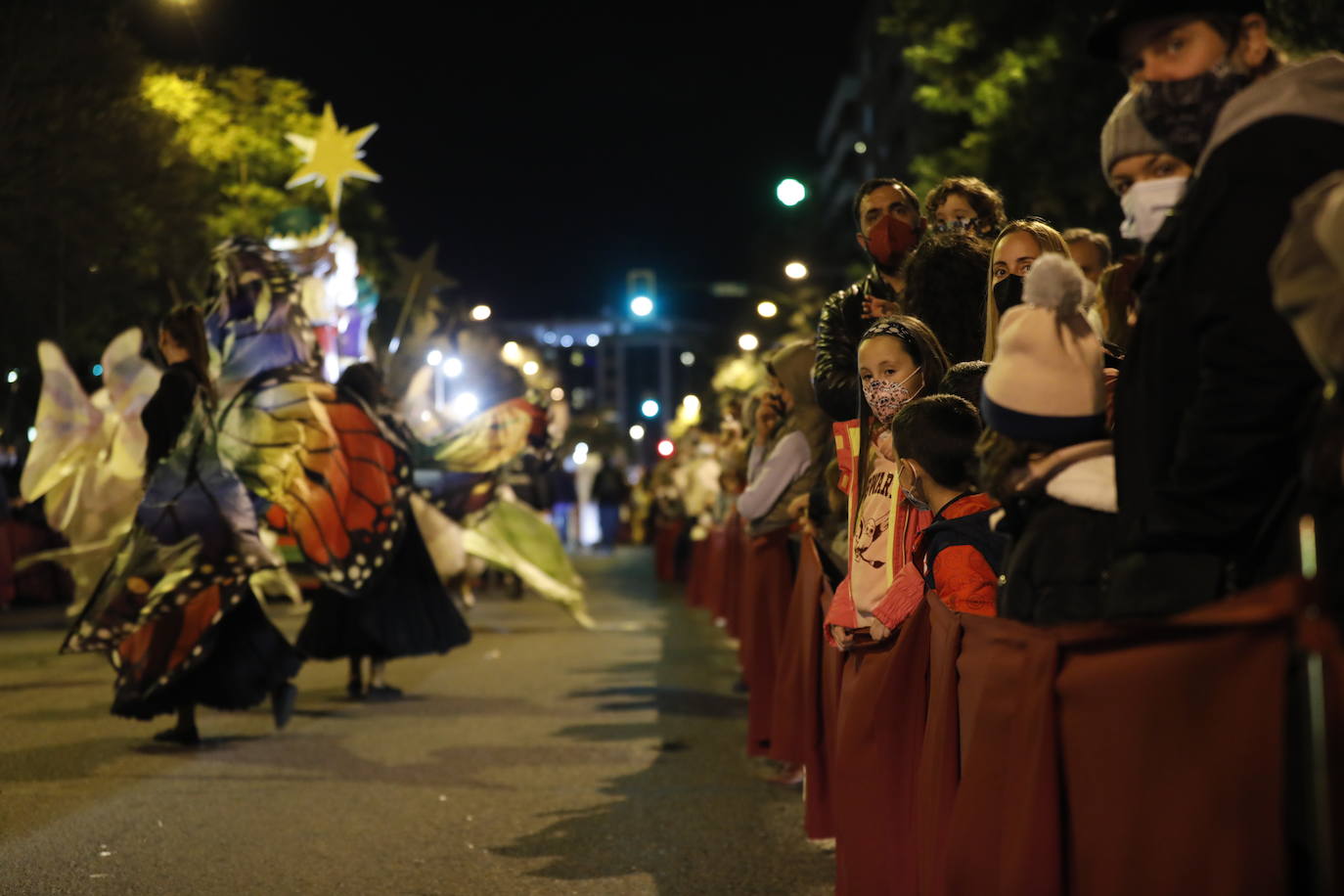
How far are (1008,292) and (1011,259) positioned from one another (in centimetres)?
11

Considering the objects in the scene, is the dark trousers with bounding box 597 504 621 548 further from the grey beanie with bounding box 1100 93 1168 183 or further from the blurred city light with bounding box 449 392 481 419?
the grey beanie with bounding box 1100 93 1168 183

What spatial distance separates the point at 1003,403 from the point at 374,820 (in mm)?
4123

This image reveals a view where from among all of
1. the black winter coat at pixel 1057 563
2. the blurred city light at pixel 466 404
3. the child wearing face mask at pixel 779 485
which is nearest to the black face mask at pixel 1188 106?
the black winter coat at pixel 1057 563

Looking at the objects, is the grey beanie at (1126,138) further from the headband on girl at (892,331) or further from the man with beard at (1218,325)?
the headband on girl at (892,331)

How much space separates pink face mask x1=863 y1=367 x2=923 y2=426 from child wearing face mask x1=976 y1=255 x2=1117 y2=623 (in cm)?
171

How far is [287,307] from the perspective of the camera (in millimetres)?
9664

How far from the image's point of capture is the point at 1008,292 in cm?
515

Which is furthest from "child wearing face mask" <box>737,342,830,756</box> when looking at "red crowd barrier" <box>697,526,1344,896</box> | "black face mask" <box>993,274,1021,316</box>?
"red crowd barrier" <box>697,526,1344,896</box>

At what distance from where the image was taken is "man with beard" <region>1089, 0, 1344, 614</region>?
2.79 metres

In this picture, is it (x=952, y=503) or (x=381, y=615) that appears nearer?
(x=952, y=503)

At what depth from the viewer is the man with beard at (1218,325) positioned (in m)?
2.79

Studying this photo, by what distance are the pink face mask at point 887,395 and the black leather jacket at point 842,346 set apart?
1.14m

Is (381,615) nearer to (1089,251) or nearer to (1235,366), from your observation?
(1089,251)

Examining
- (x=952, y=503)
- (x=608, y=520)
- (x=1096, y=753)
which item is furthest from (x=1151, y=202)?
(x=608, y=520)
